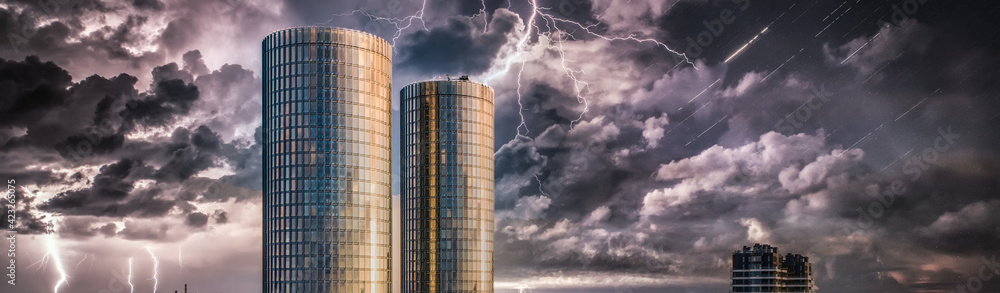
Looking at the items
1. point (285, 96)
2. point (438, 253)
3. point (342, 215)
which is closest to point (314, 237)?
point (342, 215)

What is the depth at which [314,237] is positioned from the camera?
126625mm

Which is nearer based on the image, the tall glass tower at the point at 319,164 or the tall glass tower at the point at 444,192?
the tall glass tower at the point at 319,164

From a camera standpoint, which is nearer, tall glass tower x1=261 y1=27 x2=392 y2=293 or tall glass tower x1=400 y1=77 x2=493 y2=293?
tall glass tower x1=261 y1=27 x2=392 y2=293

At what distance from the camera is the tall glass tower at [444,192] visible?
16688 cm

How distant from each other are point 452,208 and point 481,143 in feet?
46.8

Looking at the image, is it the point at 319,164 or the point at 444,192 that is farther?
the point at 444,192

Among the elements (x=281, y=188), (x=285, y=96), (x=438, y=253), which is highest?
(x=285, y=96)

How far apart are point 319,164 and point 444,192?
1722 inches

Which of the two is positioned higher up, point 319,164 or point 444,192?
point 319,164

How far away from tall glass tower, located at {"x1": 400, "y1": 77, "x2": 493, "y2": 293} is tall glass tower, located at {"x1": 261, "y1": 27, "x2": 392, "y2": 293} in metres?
36.0

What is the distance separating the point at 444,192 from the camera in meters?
168

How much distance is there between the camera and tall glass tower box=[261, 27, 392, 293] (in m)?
127

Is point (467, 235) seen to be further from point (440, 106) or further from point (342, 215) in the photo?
point (342, 215)

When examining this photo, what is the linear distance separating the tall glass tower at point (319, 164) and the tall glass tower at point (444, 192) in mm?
35957
